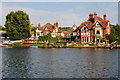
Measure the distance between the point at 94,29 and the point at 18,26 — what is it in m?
33.9

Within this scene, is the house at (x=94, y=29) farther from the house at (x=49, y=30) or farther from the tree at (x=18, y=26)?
the tree at (x=18, y=26)

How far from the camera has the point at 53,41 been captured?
82.6m

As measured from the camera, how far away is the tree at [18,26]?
8750 cm

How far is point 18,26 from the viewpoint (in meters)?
88.4

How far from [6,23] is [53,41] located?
24.1m

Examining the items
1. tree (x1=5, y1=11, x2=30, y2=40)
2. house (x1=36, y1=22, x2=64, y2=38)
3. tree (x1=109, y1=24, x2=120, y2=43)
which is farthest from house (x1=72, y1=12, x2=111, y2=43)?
tree (x1=5, y1=11, x2=30, y2=40)

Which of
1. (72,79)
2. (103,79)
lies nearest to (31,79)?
(72,79)

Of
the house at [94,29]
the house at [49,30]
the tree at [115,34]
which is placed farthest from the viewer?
the house at [49,30]

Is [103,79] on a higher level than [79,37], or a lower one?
lower

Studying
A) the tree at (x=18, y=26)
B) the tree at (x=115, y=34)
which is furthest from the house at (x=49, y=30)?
the tree at (x=115, y=34)

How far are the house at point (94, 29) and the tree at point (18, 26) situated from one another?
24.0 meters

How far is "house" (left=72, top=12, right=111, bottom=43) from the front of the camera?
75.2m

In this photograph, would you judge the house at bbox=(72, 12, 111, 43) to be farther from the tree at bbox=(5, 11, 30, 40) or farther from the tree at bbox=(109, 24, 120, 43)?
the tree at bbox=(5, 11, 30, 40)

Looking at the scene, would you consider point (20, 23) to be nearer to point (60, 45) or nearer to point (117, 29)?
point (60, 45)
